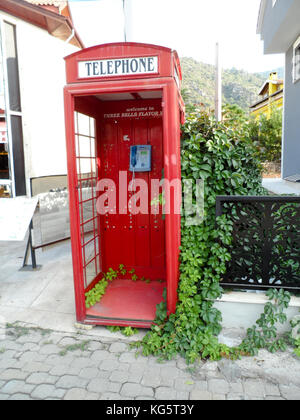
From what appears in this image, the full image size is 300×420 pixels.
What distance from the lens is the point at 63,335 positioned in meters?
Result: 3.70

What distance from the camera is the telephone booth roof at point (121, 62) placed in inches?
127

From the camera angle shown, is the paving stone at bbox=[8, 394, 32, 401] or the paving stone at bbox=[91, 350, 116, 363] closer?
the paving stone at bbox=[8, 394, 32, 401]

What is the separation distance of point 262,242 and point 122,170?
227cm

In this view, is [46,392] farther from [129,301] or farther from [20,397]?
[129,301]

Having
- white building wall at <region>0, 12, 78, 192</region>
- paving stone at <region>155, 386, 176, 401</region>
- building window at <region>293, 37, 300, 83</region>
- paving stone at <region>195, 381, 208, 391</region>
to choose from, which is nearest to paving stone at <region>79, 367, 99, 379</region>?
paving stone at <region>155, 386, 176, 401</region>

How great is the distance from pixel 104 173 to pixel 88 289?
66.6 inches

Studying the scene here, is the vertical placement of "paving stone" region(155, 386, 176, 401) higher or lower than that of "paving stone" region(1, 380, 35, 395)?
lower

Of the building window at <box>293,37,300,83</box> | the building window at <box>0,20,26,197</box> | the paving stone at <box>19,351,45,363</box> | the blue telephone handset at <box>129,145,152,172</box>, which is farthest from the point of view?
the building window at <box>293,37,300,83</box>

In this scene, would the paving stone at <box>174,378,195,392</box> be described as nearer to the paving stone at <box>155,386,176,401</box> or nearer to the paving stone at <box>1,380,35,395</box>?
the paving stone at <box>155,386,176,401</box>

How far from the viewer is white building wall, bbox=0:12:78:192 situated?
6688 mm

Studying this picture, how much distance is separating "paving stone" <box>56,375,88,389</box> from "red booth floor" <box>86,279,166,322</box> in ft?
3.03

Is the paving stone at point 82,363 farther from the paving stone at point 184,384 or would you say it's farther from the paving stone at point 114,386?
the paving stone at point 184,384

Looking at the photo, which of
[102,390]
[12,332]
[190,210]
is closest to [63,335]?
[12,332]
